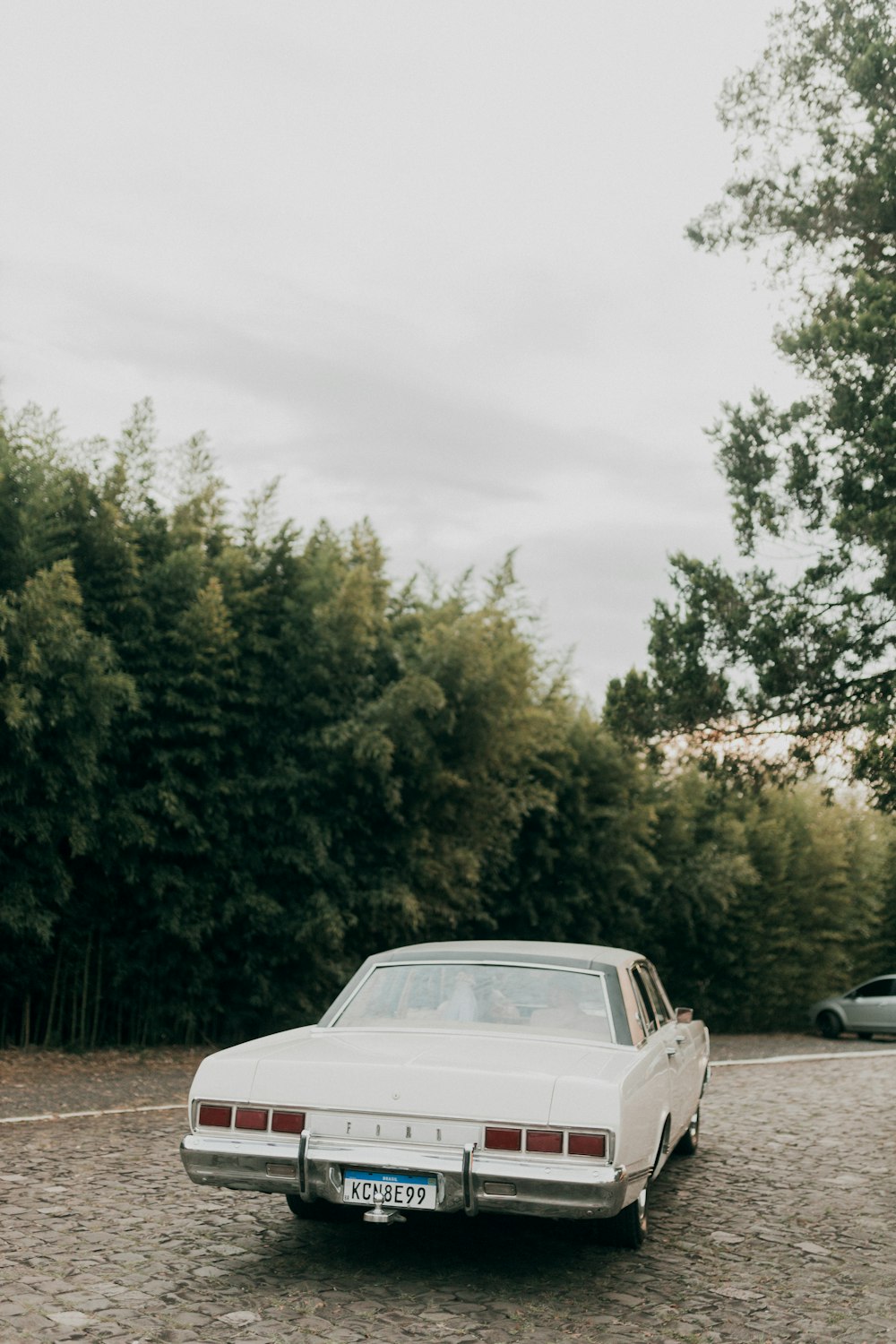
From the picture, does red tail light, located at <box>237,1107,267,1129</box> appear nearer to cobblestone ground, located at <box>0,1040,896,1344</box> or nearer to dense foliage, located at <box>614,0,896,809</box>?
cobblestone ground, located at <box>0,1040,896,1344</box>

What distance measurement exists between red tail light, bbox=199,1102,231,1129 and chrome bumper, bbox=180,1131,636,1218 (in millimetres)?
95

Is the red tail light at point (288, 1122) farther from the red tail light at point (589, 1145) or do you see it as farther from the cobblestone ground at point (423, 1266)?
the red tail light at point (589, 1145)

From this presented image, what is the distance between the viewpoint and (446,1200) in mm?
4445

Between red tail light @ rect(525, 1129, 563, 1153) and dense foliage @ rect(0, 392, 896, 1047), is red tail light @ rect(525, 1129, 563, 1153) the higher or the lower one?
the lower one

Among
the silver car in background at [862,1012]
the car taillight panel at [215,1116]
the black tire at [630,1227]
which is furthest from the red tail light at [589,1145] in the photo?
the silver car in background at [862,1012]

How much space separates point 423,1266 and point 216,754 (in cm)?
798

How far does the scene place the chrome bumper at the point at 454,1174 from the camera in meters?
4.38

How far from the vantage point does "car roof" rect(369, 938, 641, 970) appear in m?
5.90

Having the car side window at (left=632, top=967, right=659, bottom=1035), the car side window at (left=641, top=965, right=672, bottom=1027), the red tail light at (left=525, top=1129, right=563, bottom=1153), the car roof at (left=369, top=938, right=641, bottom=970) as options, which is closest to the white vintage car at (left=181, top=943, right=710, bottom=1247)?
the red tail light at (left=525, top=1129, right=563, bottom=1153)

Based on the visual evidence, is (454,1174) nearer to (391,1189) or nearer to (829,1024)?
(391,1189)

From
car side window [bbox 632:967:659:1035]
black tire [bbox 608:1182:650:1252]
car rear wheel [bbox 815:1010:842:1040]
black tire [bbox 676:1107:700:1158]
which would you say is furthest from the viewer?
car rear wheel [bbox 815:1010:842:1040]

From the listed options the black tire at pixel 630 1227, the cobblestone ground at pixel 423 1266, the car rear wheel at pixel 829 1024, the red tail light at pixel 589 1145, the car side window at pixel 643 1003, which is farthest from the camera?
the car rear wheel at pixel 829 1024

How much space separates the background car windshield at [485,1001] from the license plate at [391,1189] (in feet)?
3.28

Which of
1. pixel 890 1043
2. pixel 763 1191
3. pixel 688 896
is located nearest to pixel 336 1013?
pixel 763 1191
